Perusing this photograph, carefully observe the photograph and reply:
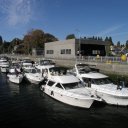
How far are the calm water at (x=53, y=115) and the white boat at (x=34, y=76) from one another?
8.06m

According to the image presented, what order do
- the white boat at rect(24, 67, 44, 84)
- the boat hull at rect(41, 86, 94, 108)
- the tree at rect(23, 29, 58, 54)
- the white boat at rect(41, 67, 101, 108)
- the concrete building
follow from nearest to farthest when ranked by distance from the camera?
the boat hull at rect(41, 86, 94, 108) → the white boat at rect(41, 67, 101, 108) → the white boat at rect(24, 67, 44, 84) → the concrete building → the tree at rect(23, 29, 58, 54)

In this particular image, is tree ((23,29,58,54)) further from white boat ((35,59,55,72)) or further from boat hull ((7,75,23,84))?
boat hull ((7,75,23,84))

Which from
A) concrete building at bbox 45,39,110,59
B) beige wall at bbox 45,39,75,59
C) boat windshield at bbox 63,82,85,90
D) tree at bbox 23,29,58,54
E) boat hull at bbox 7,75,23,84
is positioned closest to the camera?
boat windshield at bbox 63,82,85,90

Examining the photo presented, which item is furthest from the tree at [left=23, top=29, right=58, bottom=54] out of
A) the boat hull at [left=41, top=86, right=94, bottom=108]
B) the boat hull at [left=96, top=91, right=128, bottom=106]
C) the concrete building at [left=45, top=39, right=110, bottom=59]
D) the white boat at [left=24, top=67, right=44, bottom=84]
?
the boat hull at [left=96, top=91, right=128, bottom=106]

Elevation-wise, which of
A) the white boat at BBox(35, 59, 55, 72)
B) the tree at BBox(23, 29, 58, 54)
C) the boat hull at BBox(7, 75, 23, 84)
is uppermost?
the tree at BBox(23, 29, 58, 54)

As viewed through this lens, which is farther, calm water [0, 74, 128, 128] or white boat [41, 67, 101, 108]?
white boat [41, 67, 101, 108]

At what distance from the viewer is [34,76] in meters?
32.2

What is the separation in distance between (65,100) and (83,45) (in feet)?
141

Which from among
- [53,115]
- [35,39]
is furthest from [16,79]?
[35,39]

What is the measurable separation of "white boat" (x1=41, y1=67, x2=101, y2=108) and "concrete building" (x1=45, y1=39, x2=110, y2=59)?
3540cm

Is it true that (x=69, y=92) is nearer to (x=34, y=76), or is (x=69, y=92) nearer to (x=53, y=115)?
(x=53, y=115)

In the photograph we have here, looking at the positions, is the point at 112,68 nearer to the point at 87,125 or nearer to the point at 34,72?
the point at 34,72

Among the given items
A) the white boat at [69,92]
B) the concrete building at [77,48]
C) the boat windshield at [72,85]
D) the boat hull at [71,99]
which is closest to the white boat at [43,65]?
the white boat at [69,92]

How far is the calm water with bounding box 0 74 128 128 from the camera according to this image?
16.2m
